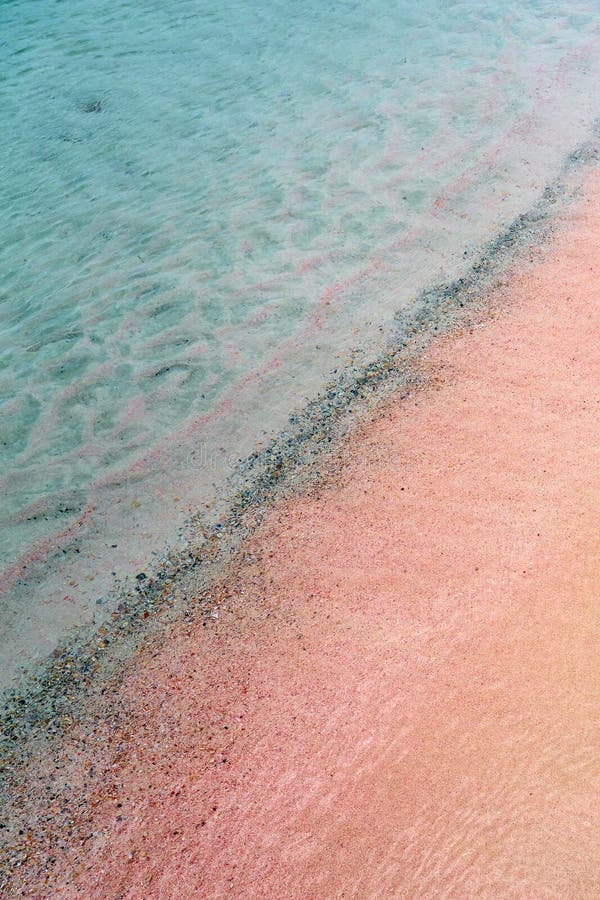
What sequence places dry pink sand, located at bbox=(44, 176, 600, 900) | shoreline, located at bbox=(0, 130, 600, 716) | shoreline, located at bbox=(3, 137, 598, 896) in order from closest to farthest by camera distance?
1. dry pink sand, located at bbox=(44, 176, 600, 900)
2. shoreline, located at bbox=(3, 137, 598, 896)
3. shoreline, located at bbox=(0, 130, 600, 716)

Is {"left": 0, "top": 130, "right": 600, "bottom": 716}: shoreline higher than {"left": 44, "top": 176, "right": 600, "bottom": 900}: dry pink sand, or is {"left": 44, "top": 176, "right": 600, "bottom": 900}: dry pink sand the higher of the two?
{"left": 0, "top": 130, "right": 600, "bottom": 716}: shoreline

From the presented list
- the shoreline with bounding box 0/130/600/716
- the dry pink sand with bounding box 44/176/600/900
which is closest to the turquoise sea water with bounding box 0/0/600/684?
the shoreline with bounding box 0/130/600/716

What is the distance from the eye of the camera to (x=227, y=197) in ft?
26.4

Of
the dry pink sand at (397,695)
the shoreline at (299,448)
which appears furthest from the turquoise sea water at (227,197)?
the dry pink sand at (397,695)

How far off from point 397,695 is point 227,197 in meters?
6.06

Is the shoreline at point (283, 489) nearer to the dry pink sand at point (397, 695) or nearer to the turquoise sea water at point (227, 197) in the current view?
the dry pink sand at point (397, 695)

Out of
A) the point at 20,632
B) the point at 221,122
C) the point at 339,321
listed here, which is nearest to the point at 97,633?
the point at 20,632

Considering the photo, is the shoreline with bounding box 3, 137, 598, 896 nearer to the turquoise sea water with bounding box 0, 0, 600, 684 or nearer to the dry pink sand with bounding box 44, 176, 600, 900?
the dry pink sand with bounding box 44, 176, 600, 900

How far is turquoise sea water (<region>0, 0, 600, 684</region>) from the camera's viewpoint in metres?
5.62

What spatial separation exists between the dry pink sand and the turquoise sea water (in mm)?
1108

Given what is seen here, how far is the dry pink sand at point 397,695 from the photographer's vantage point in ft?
9.57

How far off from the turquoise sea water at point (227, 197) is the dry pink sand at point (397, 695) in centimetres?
111

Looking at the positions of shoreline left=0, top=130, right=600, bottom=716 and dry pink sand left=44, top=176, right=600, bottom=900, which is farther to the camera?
shoreline left=0, top=130, right=600, bottom=716

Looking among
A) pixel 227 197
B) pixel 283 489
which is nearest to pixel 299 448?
pixel 283 489
